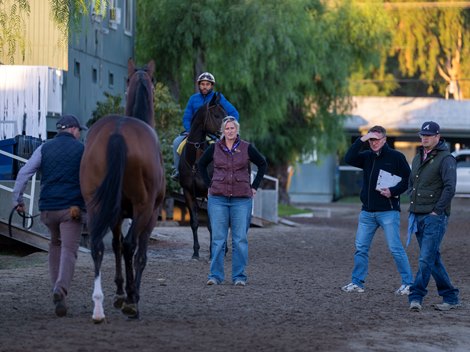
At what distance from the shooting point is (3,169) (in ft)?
67.3

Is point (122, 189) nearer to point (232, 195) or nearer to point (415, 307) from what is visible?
point (415, 307)

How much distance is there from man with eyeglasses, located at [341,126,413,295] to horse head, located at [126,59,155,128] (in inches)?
104

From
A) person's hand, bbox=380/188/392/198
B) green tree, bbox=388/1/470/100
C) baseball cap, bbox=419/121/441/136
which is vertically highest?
green tree, bbox=388/1/470/100

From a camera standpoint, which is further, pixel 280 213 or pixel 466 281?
pixel 280 213

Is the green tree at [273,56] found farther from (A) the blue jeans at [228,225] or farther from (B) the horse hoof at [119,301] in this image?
(B) the horse hoof at [119,301]

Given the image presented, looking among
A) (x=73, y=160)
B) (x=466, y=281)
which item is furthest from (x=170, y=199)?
(x=73, y=160)

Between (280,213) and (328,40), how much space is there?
649 cm

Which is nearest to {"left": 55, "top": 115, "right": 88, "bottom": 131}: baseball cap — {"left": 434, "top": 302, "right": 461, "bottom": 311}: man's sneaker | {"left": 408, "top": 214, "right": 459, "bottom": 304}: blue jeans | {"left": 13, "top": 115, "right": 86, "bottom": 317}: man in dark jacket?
{"left": 13, "top": 115, "right": 86, "bottom": 317}: man in dark jacket

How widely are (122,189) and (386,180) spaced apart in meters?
3.88

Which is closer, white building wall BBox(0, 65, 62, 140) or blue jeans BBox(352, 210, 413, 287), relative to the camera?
blue jeans BBox(352, 210, 413, 287)

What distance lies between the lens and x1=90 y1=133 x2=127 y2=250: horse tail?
426 inches

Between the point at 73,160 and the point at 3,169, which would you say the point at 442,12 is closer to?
the point at 3,169

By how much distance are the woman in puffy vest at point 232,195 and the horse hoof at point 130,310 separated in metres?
3.70

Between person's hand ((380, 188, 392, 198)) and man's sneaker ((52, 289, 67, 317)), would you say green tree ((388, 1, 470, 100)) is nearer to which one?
person's hand ((380, 188, 392, 198))
